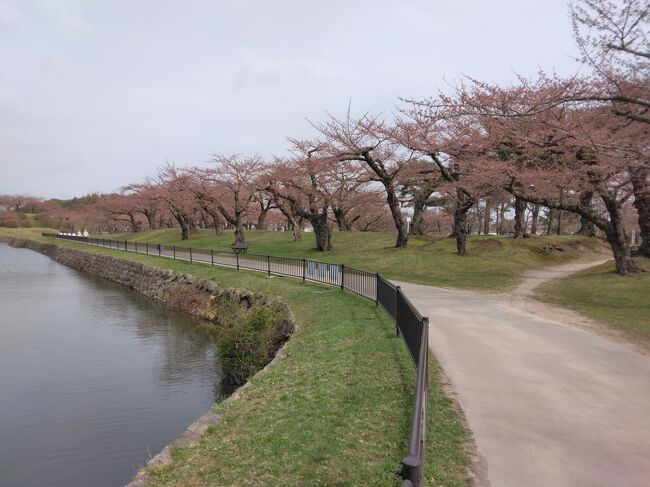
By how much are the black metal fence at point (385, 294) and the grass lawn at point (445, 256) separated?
4529 millimetres

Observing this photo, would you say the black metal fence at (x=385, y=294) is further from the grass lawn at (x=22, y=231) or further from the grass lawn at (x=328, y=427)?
the grass lawn at (x=22, y=231)

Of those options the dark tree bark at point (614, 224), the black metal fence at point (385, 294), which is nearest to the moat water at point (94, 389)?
the black metal fence at point (385, 294)

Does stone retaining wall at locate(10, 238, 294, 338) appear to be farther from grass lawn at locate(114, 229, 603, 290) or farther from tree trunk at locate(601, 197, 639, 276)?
tree trunk at locate(601, 197, 639, 276)

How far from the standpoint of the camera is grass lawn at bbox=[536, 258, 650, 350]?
34.7 ft

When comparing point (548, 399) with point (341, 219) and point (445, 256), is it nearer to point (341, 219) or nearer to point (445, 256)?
point (445, 256)

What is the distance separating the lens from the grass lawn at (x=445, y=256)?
64.0 feet

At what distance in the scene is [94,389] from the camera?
33.0 feet

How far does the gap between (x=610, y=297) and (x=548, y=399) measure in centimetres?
1064

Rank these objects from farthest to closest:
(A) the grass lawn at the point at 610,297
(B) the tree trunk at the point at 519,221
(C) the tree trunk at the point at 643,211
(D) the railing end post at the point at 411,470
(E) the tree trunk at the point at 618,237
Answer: (B) the tree trunk at the point at 519,221 → (C) the tree trunk at the point at 643,211 → (E) the tree trunk at the point at 618,237 → (A) the grass lawn at the point at 610,297 → (D) the railing end post at the point at 411,470

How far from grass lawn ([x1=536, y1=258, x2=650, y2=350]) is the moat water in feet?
30.9

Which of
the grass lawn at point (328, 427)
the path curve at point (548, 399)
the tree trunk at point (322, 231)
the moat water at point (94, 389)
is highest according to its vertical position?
the tree trunk at point (322, 231)

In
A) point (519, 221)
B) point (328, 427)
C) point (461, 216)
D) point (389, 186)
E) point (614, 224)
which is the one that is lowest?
point (328, 427)

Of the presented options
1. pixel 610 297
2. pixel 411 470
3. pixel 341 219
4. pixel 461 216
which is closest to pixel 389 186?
pixel 461 216

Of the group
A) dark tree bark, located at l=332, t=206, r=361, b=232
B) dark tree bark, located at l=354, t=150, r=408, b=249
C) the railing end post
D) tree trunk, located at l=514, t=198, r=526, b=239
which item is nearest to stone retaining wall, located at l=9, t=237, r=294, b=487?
the railing end post
